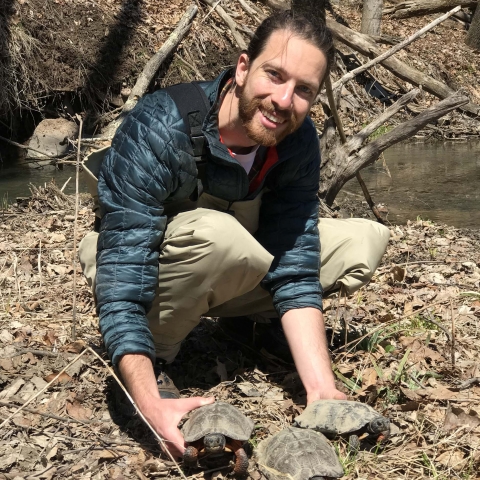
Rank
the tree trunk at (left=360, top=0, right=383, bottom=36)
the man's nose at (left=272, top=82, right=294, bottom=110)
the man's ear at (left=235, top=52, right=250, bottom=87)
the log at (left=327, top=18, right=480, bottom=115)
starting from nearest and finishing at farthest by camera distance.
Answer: the man's nose at (left=272, top=82, right=294, bottom=110), the man's ear at (left=235, top=52, right=250, bottom=87), the log at (left=327, top=18, right=480, bottom=115), the tree trunk at (left=360, top=0, right=383, bottom=36)

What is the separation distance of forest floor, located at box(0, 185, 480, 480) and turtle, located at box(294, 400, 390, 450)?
10 cm

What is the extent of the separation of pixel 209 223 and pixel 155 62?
7616 millimetres

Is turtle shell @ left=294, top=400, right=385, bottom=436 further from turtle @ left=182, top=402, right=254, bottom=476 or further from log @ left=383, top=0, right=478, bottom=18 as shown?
log @ left=383, top=0, right=478, bottom=18

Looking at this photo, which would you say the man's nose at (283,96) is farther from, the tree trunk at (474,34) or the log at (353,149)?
the tree trunk at (474,34)

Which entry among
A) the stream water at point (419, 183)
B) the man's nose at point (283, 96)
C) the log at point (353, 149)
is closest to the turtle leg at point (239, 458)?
the man's nose at point (283, 96)

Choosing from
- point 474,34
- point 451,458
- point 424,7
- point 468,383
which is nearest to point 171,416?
point 451,458

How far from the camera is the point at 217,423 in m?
2.46

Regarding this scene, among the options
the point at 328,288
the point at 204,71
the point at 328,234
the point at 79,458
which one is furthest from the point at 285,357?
the point at 204,71

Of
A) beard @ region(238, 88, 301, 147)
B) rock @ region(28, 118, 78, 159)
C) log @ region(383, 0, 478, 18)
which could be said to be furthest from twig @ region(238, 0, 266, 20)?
beard @ region(238, 88, 301, 147)

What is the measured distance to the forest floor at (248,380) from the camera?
8.76 feet

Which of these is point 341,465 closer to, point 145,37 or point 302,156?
point 302,156

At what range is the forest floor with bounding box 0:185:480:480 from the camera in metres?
2.67

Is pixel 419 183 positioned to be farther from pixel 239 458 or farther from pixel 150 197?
pixel 239 458

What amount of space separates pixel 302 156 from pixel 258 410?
123 cm
